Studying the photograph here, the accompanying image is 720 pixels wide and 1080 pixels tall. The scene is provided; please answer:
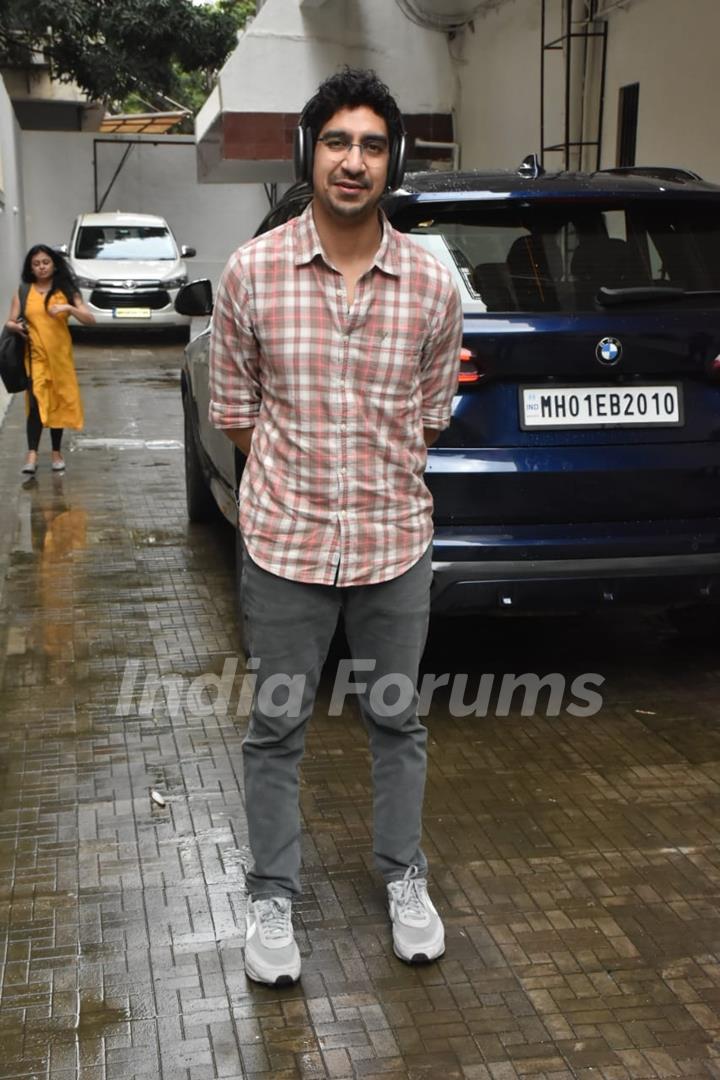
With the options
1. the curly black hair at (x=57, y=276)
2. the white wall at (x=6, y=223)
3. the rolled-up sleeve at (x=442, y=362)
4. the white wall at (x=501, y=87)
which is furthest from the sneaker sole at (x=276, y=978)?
the white wall at (x=501, y=87)

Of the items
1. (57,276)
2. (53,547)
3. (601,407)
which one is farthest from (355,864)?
(57,276)

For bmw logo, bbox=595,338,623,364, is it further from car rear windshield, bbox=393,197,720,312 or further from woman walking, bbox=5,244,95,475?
woman walking, bbox=5,244,95,475

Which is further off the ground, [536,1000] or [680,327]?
[680,327]

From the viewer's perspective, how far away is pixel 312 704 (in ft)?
10.8

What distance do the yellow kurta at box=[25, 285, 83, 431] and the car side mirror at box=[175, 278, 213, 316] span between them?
12.0ft

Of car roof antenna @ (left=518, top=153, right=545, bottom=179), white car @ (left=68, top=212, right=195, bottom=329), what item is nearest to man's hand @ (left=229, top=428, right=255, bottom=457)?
car roof antenna @ (left=518, top=153, right=545, bottom=179)

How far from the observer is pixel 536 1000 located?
3.12 metres

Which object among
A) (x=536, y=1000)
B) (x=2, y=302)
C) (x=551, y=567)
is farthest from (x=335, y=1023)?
(x=2, y=302)

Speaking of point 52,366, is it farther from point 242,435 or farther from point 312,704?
point 312,704

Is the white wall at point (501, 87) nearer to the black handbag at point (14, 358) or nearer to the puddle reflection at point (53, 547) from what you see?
the black handbag at point (14, 358)

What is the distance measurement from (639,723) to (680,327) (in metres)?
1.37

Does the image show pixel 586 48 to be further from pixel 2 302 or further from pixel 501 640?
pixel 501 640

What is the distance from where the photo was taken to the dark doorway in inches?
448

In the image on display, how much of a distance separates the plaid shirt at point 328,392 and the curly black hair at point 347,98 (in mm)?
216
